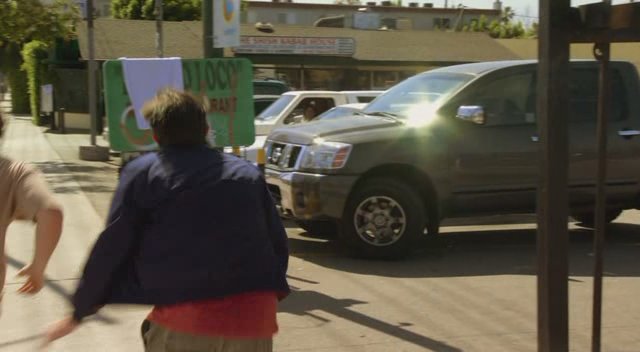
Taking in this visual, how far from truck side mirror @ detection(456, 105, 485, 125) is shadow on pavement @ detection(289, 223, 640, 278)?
1416 mm

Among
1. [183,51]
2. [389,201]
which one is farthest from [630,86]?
[183,51]

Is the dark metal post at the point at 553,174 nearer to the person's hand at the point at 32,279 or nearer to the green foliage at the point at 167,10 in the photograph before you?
the person's hand at the point at 32,279

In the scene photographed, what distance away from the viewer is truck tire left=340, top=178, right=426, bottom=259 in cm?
788

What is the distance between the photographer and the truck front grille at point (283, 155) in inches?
324

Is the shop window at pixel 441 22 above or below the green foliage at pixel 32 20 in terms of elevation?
above

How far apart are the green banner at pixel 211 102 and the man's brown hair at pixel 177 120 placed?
4.36 metres

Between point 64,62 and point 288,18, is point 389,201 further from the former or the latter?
point 288,18

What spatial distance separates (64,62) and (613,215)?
20.9 m

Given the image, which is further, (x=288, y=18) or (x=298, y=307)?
(x=288, y=18)

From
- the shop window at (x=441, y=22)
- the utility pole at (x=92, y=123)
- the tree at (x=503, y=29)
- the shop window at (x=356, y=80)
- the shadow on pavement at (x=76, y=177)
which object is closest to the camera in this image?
the shadow on pavement at (x=76, y=177)

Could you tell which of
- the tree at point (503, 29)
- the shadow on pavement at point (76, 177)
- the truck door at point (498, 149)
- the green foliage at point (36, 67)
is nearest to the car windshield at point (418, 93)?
the truck door at point (498, 149)

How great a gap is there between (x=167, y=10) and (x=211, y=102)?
32.4 meters

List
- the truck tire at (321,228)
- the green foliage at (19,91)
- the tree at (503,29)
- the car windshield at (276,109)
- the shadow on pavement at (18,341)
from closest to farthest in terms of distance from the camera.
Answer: the shadow on pavement at (18,341) → the truck tire at (321,228) → the car windshield at (276,109) → the green foliage at (19,91) → the tree at (503,29)

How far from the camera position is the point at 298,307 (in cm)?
647
